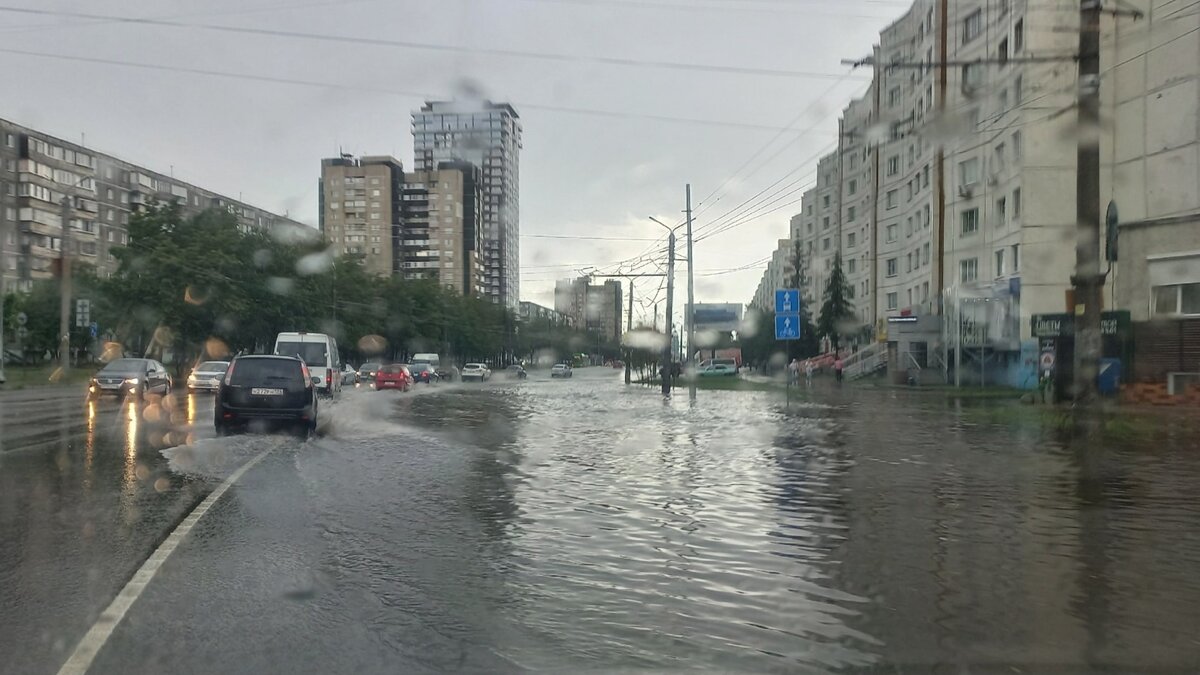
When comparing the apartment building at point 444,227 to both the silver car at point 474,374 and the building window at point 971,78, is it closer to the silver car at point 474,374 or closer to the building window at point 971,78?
the silver car at point 474,374

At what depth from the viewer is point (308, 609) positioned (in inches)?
233

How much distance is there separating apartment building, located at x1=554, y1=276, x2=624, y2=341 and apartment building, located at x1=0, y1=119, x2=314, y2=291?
91.8ft

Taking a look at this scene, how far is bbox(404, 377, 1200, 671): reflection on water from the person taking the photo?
17.5 feet

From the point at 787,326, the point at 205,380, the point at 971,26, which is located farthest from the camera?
the point at 971,26

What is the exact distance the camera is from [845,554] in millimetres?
7754

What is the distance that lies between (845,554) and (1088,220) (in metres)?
14.0

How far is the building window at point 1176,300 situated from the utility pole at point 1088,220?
12.8 meters

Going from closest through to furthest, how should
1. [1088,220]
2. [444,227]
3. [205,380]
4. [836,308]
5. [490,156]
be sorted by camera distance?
[1088,220]
[205,380]
[836,308]
[490,156]
[444,227]

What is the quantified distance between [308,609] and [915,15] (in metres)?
60.6

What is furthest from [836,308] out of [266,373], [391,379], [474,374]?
[266,373]

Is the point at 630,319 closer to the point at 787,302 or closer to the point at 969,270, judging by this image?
the point at 969,270

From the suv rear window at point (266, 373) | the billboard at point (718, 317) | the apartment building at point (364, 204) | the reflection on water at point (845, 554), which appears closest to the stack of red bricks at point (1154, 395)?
the reflection on water at point (845, 554)

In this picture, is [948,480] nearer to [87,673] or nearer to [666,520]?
[666,520]

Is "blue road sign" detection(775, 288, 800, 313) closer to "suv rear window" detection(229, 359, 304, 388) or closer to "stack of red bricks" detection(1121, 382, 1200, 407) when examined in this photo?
"stack of red bricks" detection(1121, 382, 1200, 407)
